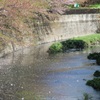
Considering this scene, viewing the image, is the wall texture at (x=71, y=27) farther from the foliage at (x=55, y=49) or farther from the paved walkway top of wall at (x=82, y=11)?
the foliage at (x=55, y=49)

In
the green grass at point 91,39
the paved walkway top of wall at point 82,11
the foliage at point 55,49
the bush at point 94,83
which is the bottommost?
the green grass at point 91,39

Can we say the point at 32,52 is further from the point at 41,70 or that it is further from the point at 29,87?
the point at 29,87

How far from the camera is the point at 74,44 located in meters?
35.5

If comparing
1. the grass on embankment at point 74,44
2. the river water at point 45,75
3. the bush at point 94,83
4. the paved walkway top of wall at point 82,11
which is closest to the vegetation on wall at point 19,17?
the river water at point 45,75

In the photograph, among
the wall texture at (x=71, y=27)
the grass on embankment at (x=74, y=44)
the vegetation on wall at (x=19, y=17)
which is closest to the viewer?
the vegetation on wall at (x=19, y=17)

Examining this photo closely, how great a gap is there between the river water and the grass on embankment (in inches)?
33.0

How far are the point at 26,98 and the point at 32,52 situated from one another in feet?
51.1

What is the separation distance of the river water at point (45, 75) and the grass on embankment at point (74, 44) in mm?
839

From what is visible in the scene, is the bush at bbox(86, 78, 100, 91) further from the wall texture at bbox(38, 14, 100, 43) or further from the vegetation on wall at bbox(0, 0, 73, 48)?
the wall texture at bbox(38, 14, 100, 43)

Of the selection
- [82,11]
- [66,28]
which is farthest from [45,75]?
[82,11]

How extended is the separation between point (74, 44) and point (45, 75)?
12.1 meters

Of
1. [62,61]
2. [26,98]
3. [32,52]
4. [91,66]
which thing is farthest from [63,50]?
[26,98]

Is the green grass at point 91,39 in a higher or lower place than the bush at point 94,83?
lower

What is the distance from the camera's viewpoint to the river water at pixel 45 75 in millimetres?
18938
